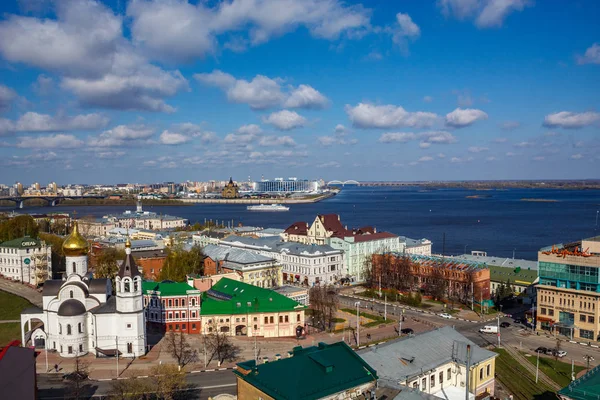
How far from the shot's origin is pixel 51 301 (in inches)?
1195

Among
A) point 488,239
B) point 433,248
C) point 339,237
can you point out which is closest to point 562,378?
point 339,237

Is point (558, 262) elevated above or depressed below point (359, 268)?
above

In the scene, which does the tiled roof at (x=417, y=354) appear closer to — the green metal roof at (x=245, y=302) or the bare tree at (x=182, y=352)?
the bare tree at (x=182, y=352)

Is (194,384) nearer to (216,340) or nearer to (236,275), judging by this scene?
(216,340)

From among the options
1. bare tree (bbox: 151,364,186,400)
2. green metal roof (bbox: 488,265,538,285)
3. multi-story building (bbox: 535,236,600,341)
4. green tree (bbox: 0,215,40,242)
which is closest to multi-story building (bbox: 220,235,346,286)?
green metal roof (bbox: 488,265,538,285)

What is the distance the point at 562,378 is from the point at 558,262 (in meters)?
10.7

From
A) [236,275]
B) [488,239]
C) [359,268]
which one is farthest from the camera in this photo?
[488,239]

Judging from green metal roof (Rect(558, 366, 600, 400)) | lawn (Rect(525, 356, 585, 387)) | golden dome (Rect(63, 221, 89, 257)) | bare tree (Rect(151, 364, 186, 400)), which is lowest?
lawn (Rect(525, 356, 585, 387))

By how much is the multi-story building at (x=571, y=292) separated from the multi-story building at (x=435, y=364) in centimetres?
1427

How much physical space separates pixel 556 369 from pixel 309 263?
94.6 feet

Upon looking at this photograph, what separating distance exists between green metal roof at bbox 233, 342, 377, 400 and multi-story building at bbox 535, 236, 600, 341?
23.0 meters

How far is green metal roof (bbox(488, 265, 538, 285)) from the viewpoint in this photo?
4633 cm

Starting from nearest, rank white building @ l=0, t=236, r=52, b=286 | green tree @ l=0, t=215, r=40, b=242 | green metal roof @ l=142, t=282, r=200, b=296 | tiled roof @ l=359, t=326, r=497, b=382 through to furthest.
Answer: tiled roof @ l=359, t=326, r=497, b=382 < green metal roof @ l=142, t=282, r=200, b=296 < white building @ l=0, t=236, r=52, b=286 < green tree @ l=0, t=215, r=40, b=242

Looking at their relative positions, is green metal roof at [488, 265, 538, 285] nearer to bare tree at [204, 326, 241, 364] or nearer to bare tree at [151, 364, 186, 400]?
bare tree at [204, 326, 241, 364]
